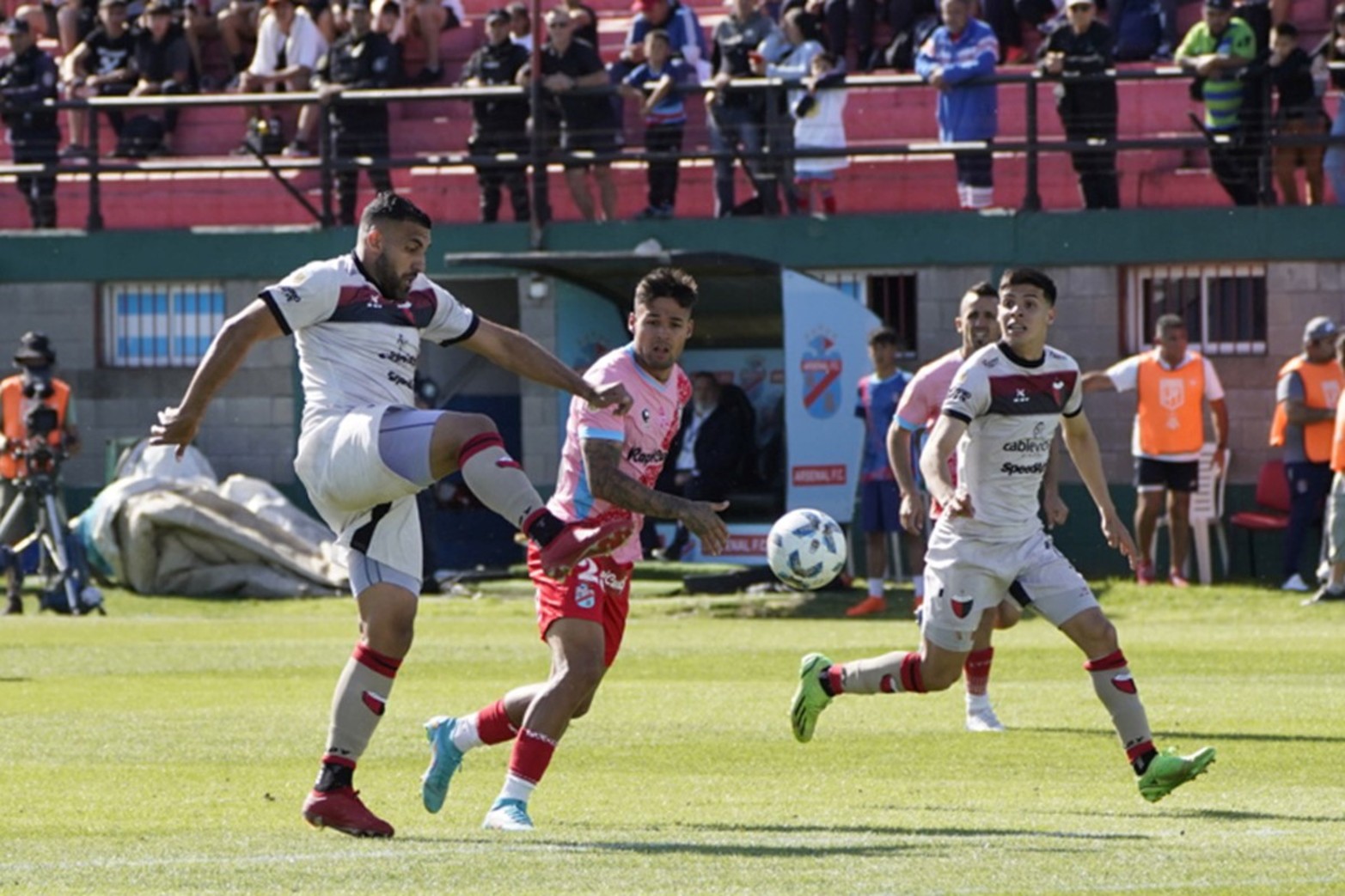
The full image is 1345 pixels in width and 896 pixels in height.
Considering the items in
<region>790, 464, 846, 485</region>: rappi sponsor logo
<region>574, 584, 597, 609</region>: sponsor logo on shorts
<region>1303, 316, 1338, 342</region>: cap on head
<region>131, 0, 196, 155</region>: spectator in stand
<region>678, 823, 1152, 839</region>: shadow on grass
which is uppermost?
<region>131, 0, 196, 155</region>: spectator in stand

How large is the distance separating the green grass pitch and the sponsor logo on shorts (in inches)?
30.2

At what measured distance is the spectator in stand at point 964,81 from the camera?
24.2m

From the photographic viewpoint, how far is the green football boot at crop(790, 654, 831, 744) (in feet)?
37.9

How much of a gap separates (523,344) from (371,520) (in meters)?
0.81

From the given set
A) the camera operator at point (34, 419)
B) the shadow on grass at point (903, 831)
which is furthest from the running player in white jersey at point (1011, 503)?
the camera operator at point (34, 419)

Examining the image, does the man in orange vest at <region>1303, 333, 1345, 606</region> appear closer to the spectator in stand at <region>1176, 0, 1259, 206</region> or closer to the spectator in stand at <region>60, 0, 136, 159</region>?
the spectator in stand at <region>1176, 0, 1259, 206</region>

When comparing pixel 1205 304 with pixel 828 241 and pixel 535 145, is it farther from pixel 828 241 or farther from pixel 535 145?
pixel 535 145

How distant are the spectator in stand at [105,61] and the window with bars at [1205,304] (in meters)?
11.6

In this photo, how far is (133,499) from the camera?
24703mm

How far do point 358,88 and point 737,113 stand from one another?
4.50m

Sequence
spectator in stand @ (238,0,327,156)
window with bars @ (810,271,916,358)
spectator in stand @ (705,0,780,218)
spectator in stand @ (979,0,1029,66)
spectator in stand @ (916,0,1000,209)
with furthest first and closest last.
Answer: spectator in stand @ (238,0,327,156) → spectator in stand @ (979,0,1029,66) → window with bars @ (810,271,916,358) → spectator in stand @ (705,0,780,218) → spectator in stand @ (916,0,1000,209)

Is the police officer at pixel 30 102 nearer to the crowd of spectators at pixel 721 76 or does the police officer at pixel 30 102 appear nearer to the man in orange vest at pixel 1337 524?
the crowd of spectators at pixel 721 76

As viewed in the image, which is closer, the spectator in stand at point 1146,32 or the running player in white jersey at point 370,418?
the running player in white jersey at point 370,418

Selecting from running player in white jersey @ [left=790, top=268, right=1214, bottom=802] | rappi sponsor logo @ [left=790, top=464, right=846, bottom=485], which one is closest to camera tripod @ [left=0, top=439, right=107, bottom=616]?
rappi sponsor logo @ [left=790, top=464, right=846, bottom=485]
